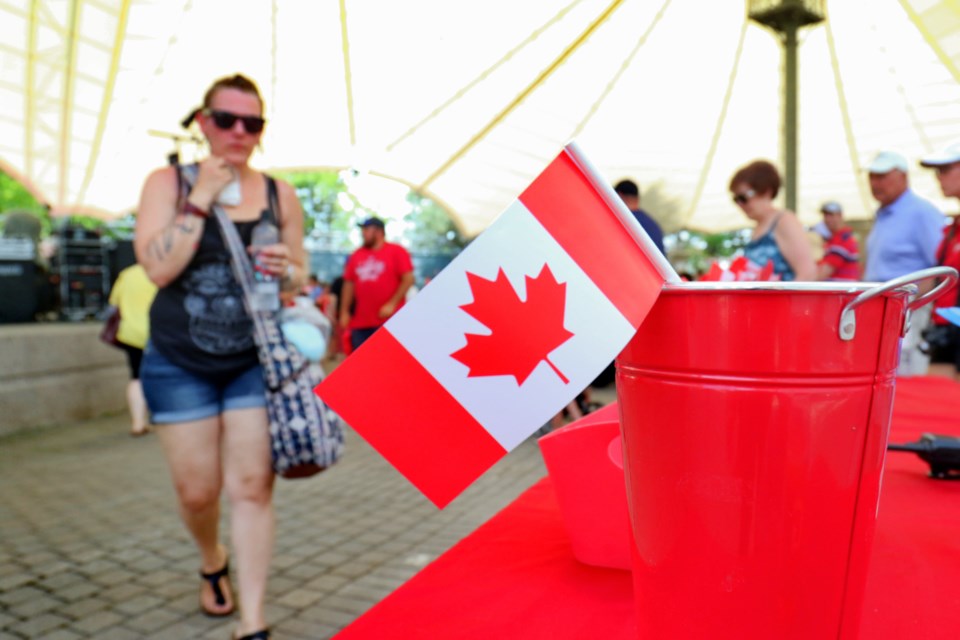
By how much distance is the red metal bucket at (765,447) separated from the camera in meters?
0.52

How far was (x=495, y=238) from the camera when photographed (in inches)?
21.1

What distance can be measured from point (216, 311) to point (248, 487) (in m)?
0.51

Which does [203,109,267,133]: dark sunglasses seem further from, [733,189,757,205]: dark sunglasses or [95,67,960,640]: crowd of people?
[733,189,757,205]: dark sunglasses

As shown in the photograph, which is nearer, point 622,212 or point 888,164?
point 622,212

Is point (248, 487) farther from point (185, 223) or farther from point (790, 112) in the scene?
point (790, 112)

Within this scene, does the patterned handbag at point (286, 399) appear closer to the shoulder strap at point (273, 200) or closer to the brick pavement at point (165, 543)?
the shoulder strap at point (273, 200)

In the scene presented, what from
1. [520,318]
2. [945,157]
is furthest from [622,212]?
[945,157]

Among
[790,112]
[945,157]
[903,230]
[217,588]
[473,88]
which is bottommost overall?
[217,588]

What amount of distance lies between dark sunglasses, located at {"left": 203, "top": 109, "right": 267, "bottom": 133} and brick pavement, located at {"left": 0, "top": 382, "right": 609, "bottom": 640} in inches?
66.4

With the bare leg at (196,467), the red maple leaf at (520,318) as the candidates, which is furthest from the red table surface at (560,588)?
the bare leg at (196,467)

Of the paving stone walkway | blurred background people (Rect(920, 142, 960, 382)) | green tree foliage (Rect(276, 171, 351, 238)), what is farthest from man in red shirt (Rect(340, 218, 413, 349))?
green tree foliage (Rect(276, 171, 351, 238))

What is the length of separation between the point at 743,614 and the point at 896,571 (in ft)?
1.20

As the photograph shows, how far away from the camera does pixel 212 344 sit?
6.50 ft

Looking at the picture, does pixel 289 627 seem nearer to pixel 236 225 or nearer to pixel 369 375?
pixel 236 225
